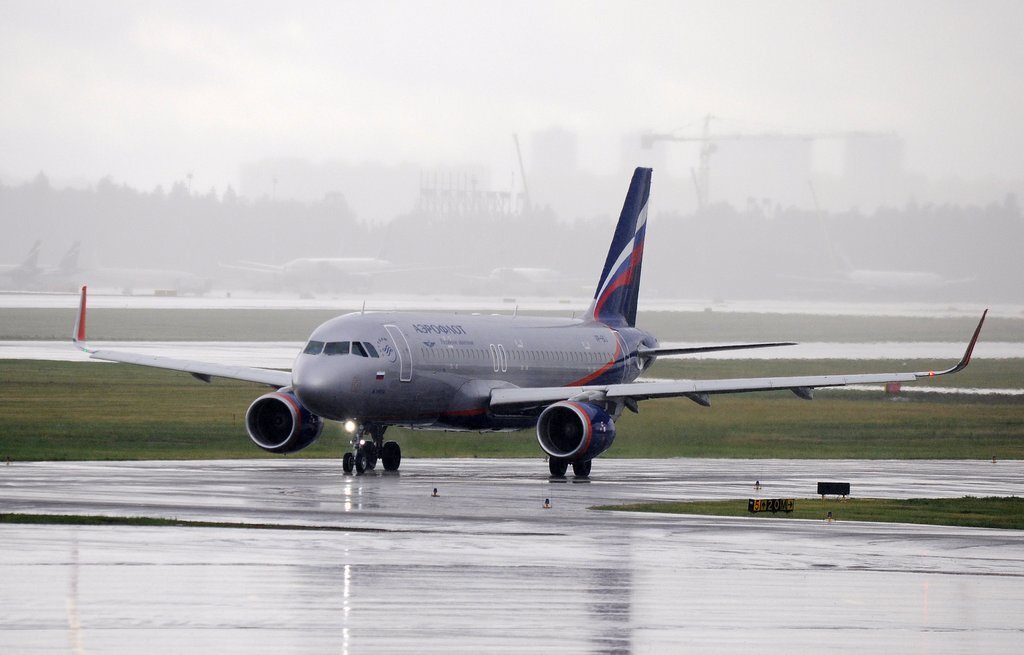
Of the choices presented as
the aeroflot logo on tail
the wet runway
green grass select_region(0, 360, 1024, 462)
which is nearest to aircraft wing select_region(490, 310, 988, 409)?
the aeroflot logo on tail

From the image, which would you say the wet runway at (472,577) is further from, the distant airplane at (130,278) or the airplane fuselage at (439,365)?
the distant airplane at (130,278)

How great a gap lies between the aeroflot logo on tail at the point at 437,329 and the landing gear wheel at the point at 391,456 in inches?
118

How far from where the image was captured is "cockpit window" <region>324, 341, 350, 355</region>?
39.3m

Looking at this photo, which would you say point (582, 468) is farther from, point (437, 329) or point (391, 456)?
point (437, 329)

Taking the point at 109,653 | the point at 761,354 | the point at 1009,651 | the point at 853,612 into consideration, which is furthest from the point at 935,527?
the point at 761,354

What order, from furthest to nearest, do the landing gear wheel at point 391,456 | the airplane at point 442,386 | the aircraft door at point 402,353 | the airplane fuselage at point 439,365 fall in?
the landing gear wheel at point 391,456, the aircraft door at point 402,353, the airplane at point 442,386, the airplane fuselage at point 439,365

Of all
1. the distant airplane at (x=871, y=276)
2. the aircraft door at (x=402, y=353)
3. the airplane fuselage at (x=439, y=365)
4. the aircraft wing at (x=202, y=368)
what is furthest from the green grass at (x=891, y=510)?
the distant airplane at (x=871, y=276)

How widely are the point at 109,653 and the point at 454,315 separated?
98.4 ft

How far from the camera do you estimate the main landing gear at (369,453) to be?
1549 inches

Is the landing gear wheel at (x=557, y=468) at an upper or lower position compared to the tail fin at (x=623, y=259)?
lower

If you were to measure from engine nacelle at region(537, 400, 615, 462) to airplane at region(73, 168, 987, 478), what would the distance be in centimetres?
3

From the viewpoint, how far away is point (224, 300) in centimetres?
17412

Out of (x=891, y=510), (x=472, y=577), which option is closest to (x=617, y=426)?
(x=891, y=510)

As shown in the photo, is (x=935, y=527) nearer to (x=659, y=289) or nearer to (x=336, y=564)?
(x=336, y=564)
